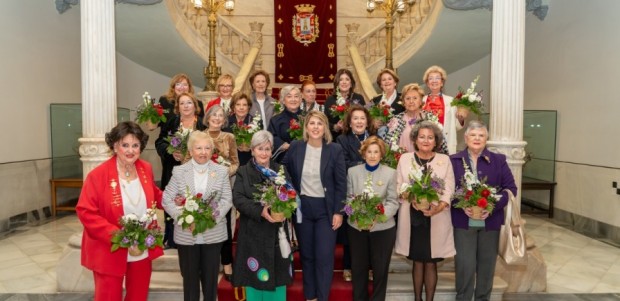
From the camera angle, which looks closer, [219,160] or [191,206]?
[191,206]

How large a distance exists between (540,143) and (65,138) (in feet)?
31.6

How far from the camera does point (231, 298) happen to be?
4.59m

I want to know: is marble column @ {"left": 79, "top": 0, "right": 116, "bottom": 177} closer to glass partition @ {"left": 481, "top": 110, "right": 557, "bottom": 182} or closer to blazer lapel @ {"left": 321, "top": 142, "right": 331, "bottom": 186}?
blazer lapel @ {"left": 321, "top": 142, "right": 331, "bottom": 186}

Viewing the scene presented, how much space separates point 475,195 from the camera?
151 inches

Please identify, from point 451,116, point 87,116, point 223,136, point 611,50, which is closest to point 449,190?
point 451,116

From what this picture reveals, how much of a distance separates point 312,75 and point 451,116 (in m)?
8.42

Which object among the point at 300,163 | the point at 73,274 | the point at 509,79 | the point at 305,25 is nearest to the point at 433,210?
the point at 300,163

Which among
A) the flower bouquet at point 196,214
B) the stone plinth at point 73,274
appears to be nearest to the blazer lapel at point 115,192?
the flower bouquet at point 196,214

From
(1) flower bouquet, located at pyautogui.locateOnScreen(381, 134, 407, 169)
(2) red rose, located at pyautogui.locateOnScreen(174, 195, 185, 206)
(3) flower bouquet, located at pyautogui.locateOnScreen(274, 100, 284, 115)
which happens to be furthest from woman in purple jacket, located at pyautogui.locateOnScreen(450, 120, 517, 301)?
(2) red rose, located at pyautogui.locateOnScreen(174, 195, 185, 206)

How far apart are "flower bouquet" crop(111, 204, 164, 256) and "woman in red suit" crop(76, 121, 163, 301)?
0.09m

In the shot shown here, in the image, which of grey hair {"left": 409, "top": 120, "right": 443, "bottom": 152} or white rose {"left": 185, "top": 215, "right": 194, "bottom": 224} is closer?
white rose {"left": 185, "top": 215, "right": 194, "bottom": 224}

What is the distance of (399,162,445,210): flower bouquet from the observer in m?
3.77

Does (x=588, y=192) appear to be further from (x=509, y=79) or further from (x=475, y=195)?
(x=475, y=195)

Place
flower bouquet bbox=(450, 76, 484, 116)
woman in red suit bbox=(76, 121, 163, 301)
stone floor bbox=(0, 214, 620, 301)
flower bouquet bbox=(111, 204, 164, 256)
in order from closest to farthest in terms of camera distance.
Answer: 1. flower bouquet bbox=(111, 204, 164, 256)
2. woman in red suit bbox=(76, 121, 163, 301)
3. flower bouquet bbox=(450, 76, 484, 116)
4. stone floor bbox=(0, 214, 620, 301)
